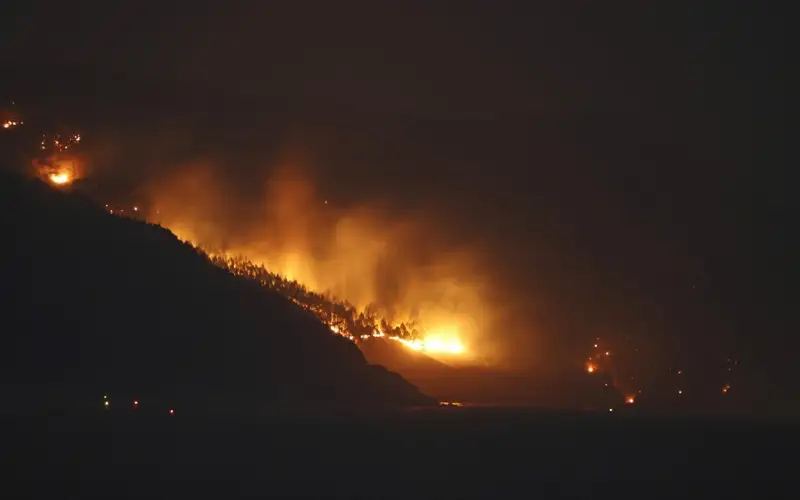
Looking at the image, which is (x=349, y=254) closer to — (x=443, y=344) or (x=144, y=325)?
(x=443, y=344)

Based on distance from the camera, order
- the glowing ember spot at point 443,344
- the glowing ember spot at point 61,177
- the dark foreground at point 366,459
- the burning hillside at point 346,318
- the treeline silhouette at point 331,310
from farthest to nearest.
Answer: the glowing ember spot at point 443,344
the glowing ember spot at point 61,177
the burning hillside at point 346,318
the treeline silhouette at point 331,310
the dark foreground at point 366,459

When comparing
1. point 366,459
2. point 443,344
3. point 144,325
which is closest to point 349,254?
point 443,344

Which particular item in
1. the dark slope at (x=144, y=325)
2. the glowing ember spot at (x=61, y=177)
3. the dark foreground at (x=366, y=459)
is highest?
the glowing ember spot at (x=61, y=177)

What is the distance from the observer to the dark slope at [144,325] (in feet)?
116

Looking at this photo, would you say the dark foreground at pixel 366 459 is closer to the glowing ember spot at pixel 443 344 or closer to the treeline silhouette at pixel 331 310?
the treeline silhouette at pixel 331 310

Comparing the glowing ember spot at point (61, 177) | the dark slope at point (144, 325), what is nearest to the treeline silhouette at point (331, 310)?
the dark slope at point (144, 325)

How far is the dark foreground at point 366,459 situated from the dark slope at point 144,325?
706cm

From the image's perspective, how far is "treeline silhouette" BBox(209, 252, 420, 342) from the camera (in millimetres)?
52688

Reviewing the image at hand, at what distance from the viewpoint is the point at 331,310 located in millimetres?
56125

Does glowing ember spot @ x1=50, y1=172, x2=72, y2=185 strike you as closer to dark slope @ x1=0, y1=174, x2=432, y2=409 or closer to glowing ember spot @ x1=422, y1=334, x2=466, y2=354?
dark slope @ x1=0, y1=174, x2=432, y2=409

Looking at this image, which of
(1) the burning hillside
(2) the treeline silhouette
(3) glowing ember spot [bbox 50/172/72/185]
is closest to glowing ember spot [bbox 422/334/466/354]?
(1) the burning hillside

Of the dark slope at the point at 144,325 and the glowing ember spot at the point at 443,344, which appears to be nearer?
the dark slope at the point at 144,325

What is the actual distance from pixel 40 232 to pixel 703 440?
32621 mm

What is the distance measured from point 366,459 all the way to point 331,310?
31988 millimetres
